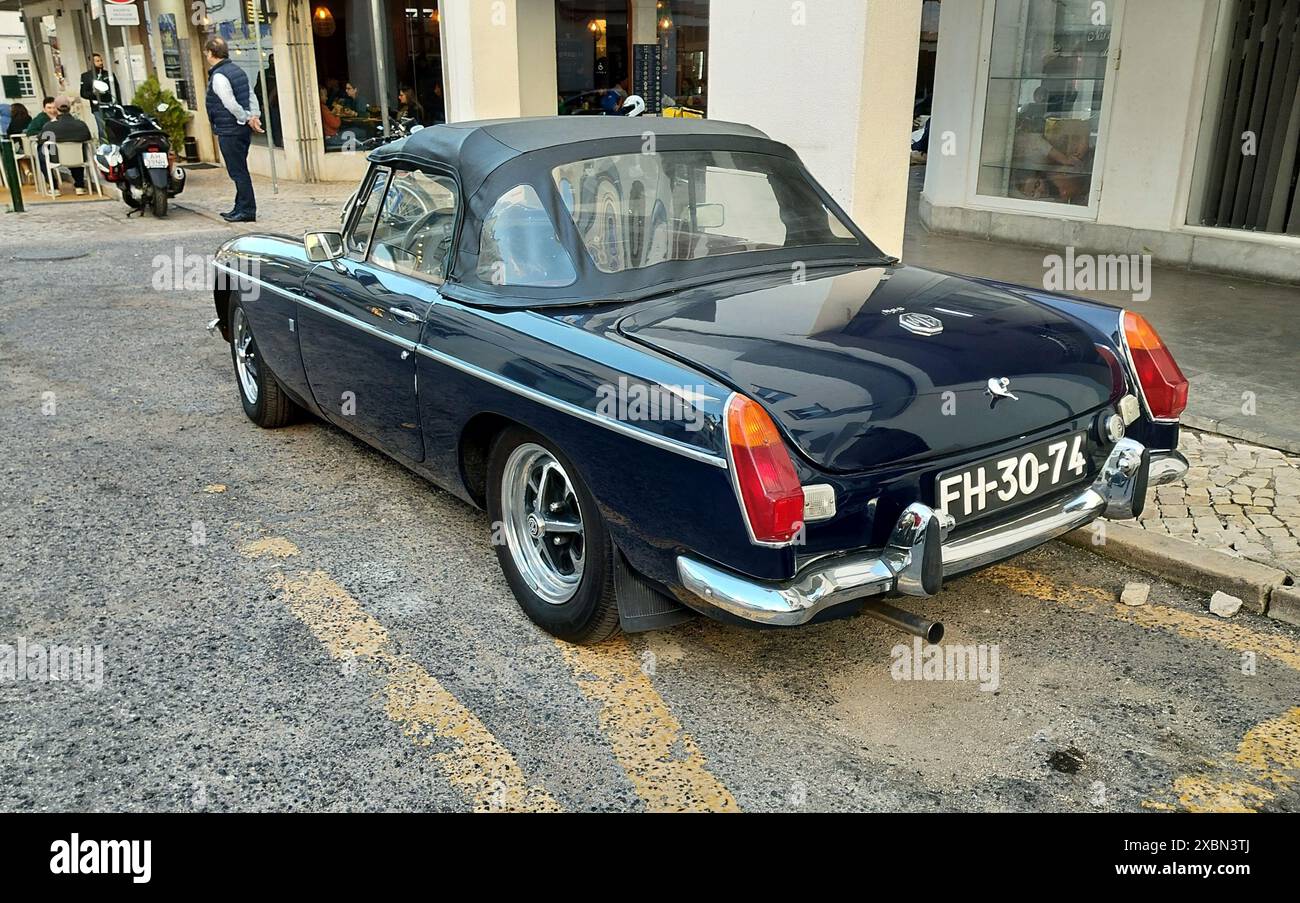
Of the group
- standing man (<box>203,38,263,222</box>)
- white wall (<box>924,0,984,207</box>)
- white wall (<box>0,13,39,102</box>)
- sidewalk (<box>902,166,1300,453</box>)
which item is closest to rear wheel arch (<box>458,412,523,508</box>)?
sidewalk (<box>902,166,1300,453</box>)

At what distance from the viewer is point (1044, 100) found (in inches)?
421

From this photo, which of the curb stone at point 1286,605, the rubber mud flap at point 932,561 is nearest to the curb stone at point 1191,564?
the curb stone at point 1286,605

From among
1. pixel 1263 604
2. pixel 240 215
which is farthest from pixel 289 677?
pixel 240 215

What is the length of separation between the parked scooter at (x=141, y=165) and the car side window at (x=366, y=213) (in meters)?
10.2

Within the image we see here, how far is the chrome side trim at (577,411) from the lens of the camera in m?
2.81

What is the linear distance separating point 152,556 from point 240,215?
998cm

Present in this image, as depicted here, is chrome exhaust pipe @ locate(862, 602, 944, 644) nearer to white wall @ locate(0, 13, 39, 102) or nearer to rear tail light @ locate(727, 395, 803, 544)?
rear tail light @ locate(727, 395, 803, 544)

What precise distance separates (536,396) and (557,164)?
37.2 inches

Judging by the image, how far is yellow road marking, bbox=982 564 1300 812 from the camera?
276 centimetres

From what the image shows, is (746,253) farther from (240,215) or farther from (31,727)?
(240,215)

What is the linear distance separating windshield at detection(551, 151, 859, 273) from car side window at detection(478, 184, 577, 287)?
0.10 metres

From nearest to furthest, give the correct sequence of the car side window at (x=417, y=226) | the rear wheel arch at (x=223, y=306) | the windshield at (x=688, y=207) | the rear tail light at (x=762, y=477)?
the rear tail light at (x=762, y=477)
the windshield at (x=688, y=207)
the car side window at (x=417, y=226)
the rear wheel arch at (x=223, y=306)

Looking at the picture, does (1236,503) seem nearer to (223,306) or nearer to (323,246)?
(323,246)

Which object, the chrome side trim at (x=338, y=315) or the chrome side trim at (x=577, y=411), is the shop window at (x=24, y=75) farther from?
the chrome side trim at (x=577, y=411)
